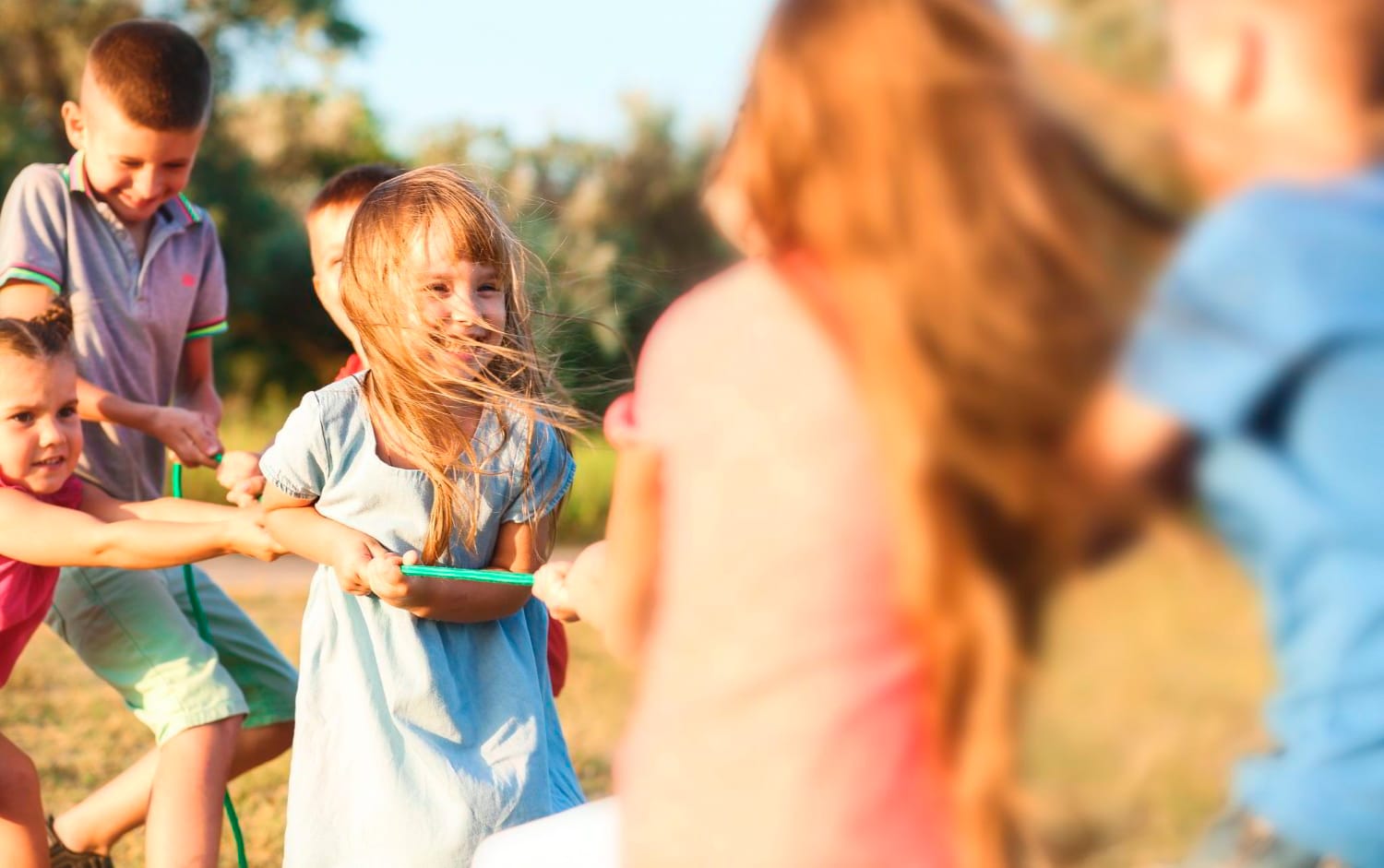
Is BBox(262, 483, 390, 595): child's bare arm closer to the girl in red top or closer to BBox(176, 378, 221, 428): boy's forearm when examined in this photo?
the girl in red top

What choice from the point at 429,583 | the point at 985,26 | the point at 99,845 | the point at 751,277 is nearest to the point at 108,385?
the point at 99,845

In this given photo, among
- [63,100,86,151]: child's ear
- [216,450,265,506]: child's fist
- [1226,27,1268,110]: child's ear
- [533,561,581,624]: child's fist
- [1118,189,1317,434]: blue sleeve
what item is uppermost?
[1226,27,1268,110]: child's ear

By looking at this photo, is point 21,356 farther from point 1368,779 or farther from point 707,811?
point 1368,779

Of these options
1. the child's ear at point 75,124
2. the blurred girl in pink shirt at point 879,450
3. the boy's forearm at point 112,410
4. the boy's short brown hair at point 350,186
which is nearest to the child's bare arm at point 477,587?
the boy's short brown hair at point 350,186

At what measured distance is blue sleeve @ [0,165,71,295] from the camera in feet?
13.1

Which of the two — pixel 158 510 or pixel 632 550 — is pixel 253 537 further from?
pixel 632 550

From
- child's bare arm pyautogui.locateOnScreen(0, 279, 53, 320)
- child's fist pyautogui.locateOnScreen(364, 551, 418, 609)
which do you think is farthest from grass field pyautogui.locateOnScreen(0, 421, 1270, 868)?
child's bare arm pyautogui.locateOnScreen(0, 279, 53, 320)

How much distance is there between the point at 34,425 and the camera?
3436 millimetres

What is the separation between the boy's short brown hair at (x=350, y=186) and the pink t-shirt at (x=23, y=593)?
0.88m

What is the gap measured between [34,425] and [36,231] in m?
0.80

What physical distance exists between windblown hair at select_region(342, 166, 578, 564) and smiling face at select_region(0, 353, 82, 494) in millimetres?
760

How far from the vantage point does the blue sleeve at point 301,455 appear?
3057 millimetres

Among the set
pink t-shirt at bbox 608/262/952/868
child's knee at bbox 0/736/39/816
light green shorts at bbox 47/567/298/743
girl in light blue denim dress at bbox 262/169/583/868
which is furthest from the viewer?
light green shorts at bbox 47/567/298/743

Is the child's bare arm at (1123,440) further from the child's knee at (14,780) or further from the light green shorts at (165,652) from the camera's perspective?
the child's knee at (14,780)
